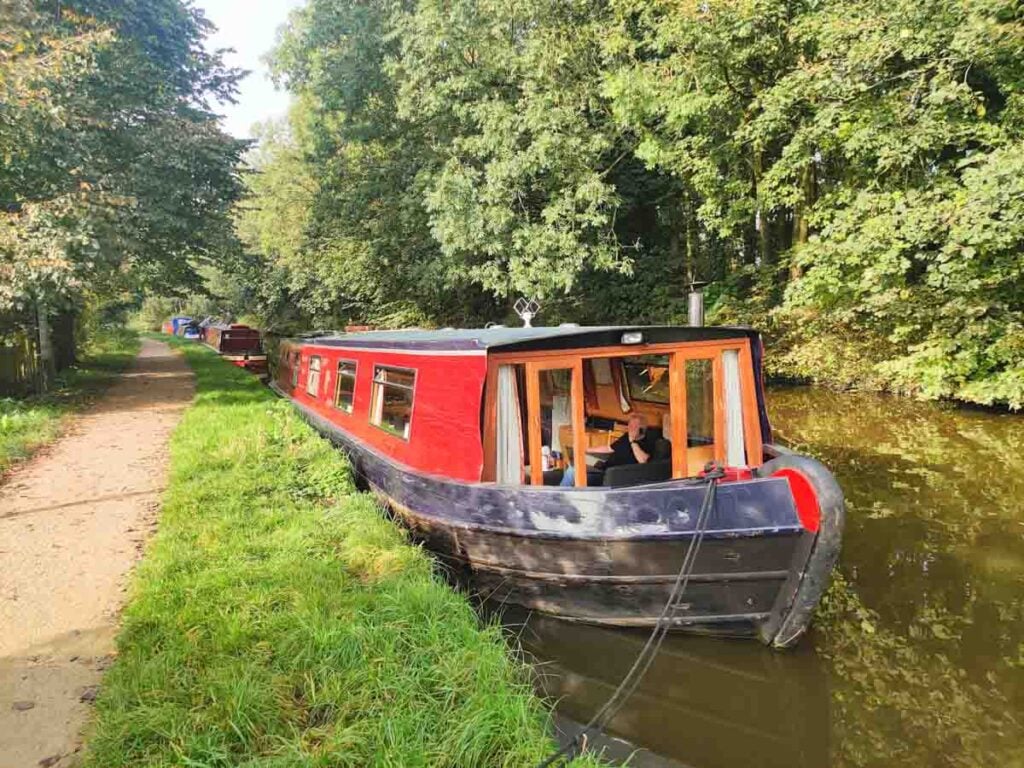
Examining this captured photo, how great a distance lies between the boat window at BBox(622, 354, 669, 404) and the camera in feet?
21.1

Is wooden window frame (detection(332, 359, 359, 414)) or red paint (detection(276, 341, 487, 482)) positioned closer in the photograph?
red paint (detection(276, 341, 487, 482))

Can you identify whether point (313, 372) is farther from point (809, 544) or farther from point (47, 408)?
point (809, 544)

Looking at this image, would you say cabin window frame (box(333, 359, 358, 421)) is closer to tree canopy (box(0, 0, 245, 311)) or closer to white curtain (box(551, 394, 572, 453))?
white curtain (box(551, 394, 572, 453))

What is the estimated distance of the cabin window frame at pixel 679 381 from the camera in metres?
5.07

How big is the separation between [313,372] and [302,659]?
8.22 metres

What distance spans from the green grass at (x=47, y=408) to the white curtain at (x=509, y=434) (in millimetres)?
5902

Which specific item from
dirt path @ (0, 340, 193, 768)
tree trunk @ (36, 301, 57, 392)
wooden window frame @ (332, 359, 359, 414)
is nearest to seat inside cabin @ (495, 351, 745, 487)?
dirt path @ (0, 340, 193, 768)

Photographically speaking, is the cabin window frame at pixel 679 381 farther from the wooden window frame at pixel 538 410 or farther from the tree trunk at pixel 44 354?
the tree trunk at pixel 44 354

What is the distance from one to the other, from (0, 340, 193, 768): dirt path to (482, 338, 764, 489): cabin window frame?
2827mm

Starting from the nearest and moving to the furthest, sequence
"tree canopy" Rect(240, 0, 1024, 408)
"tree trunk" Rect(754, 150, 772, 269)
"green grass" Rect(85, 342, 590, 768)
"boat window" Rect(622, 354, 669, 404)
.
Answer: "green grass" Rect(85, 342, 590, 768) → "boat window" Rect(622, 354, 669, 404) → "tree canopy" Rect(240, 0, 1024, 408) → "tree trunk" Rect(754, 150, 772, 269)

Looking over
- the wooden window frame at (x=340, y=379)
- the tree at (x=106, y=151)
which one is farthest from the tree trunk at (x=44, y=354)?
the wooden window frame at (x=340, y=379)

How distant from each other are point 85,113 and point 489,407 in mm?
10630

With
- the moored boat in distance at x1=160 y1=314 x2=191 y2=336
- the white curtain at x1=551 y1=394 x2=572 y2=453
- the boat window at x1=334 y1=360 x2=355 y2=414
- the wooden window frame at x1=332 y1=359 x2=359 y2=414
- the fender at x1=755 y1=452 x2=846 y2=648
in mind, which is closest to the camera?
the fender at x1=755 y1=452 x2=846 y2=648

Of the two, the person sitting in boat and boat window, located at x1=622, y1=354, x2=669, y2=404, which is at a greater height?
boat window, located at x1=622, y1=354, x2=669, y2=404
